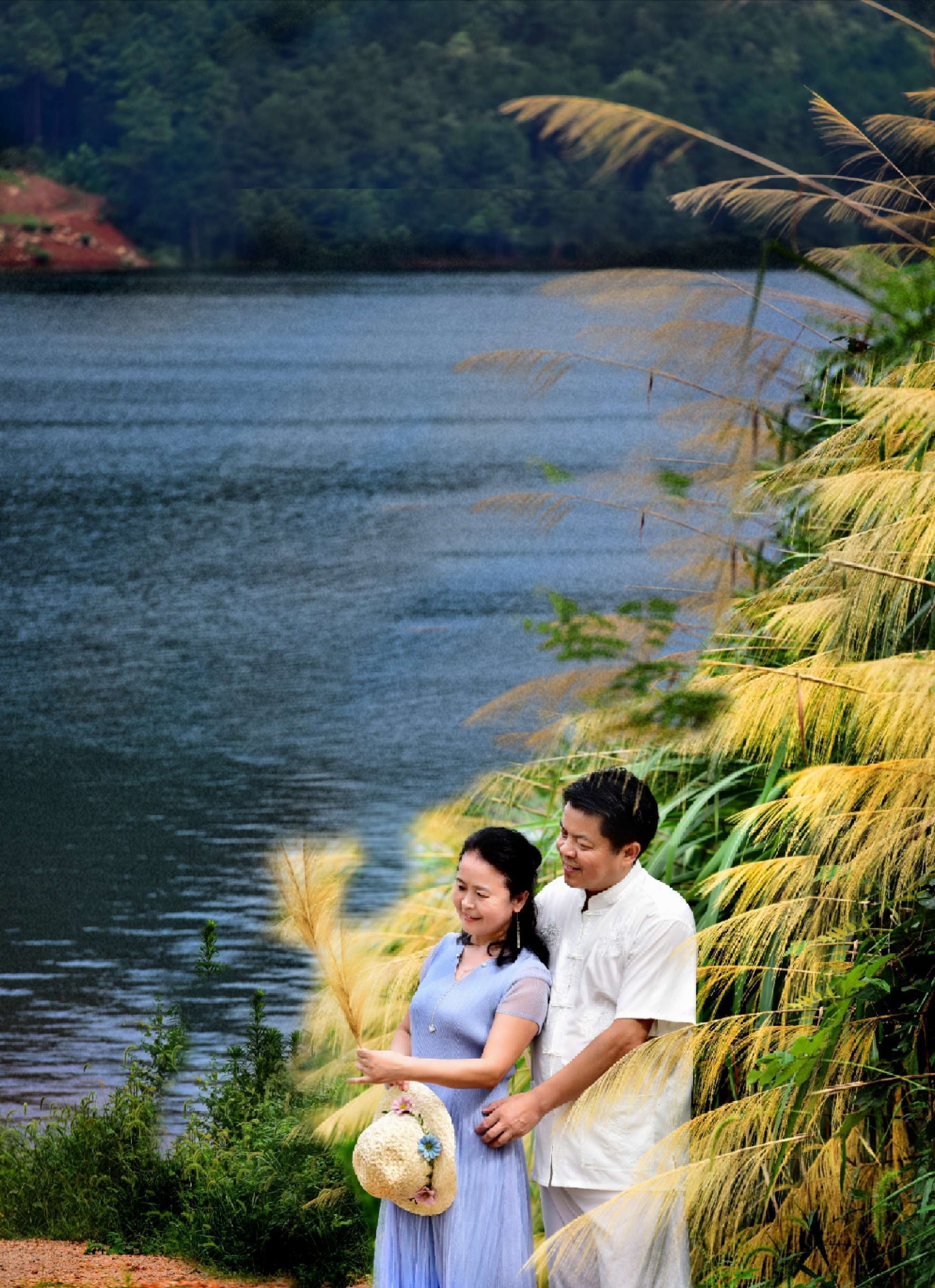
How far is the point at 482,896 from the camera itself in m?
2.52

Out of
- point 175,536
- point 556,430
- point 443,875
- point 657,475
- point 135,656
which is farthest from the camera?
point 556,430

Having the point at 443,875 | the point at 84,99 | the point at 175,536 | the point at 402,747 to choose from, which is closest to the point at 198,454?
the point at 175,536

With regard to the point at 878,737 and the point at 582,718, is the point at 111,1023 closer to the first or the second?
the point at 582,718

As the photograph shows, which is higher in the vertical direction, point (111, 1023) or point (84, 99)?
point (84, 99)

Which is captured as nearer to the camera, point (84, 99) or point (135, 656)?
point (135, 656)

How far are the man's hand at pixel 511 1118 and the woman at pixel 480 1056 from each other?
37mm

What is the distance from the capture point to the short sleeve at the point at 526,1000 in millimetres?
2475

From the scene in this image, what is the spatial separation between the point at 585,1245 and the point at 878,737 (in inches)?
35.5

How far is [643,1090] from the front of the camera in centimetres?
244

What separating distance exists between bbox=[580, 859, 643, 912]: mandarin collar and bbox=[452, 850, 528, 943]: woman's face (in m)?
0.13

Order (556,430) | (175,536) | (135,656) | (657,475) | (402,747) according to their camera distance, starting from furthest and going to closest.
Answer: (556,430)
(175,536)
(135,656)
(402,747)
(657,475)

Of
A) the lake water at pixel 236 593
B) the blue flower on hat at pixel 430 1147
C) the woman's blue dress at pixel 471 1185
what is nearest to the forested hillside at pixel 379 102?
the lake water at pixel 236 593

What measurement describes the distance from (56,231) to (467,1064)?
3782 centimetres

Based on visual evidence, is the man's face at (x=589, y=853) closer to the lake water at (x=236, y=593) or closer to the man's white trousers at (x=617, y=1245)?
the man's white trousers at (x=617, y=1245)
